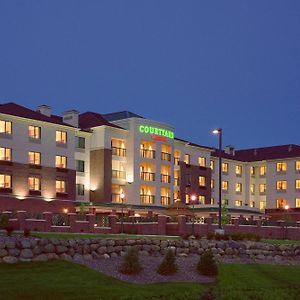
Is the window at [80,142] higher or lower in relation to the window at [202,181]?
higher

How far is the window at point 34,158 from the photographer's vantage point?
218ft

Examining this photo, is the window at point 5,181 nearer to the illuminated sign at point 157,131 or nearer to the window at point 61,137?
the window at point 61,137

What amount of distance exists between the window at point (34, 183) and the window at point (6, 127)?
219 inches

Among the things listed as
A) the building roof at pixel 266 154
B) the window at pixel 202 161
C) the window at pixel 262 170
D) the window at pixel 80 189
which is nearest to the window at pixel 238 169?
the building roof at pixel 266 154

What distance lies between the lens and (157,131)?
7894 cm

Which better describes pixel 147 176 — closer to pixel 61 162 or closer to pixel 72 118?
pixel 72 118

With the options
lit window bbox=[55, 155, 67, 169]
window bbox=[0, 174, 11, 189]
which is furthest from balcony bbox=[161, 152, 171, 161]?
window bbox=[0, 174, 11, 189]

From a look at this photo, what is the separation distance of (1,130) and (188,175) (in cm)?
3179

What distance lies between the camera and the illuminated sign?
7744 centimetres

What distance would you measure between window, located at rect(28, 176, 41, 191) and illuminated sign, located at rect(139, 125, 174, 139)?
1592cm

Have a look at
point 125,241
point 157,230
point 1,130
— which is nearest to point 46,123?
point 1,130

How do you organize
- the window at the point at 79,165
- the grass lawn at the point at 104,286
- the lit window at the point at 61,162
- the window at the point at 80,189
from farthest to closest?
the window at the point at 79,165
the window at the point at 80,189
the lit window at the point at 61,162
the grass lawn at the point at 104,286

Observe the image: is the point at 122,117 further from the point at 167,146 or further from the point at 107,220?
the point at 107,220

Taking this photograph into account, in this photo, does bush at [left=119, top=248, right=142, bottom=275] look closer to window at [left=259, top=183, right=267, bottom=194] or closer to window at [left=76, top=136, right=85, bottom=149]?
window at [left=76, top=136, right=85, bottom=149]
